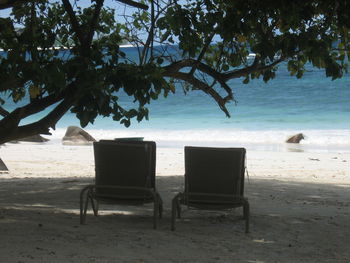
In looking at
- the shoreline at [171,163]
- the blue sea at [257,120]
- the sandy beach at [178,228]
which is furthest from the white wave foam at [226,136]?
the sandy beach at [178,228]

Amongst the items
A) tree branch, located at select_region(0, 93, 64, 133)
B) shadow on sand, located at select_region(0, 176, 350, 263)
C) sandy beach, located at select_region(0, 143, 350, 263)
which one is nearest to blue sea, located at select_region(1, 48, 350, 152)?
sandy beach, located at select_region(0, 143, 350, 263)

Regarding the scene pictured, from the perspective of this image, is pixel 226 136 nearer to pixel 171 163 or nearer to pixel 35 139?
pixel 35 139

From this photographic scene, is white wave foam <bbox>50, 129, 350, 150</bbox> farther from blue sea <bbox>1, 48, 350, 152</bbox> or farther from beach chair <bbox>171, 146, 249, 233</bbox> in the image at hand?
beach chair <bbox>171, 146, 249, 233</bbox>

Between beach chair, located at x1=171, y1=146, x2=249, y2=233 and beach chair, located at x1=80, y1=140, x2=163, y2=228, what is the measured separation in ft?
1.03

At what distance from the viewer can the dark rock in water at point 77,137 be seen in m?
18.2

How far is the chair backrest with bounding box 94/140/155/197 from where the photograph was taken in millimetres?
5293

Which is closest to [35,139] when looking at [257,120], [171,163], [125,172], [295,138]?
[171,163]

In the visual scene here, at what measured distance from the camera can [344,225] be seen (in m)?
5.57

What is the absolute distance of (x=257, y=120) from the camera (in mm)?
26297

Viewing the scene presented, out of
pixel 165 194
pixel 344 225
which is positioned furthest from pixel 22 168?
pixel 344 225

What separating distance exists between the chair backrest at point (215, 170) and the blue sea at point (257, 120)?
9.07m

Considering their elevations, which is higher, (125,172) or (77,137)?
(125,172)

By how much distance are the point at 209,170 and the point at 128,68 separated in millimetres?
1150

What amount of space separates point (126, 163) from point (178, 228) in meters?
0.74
